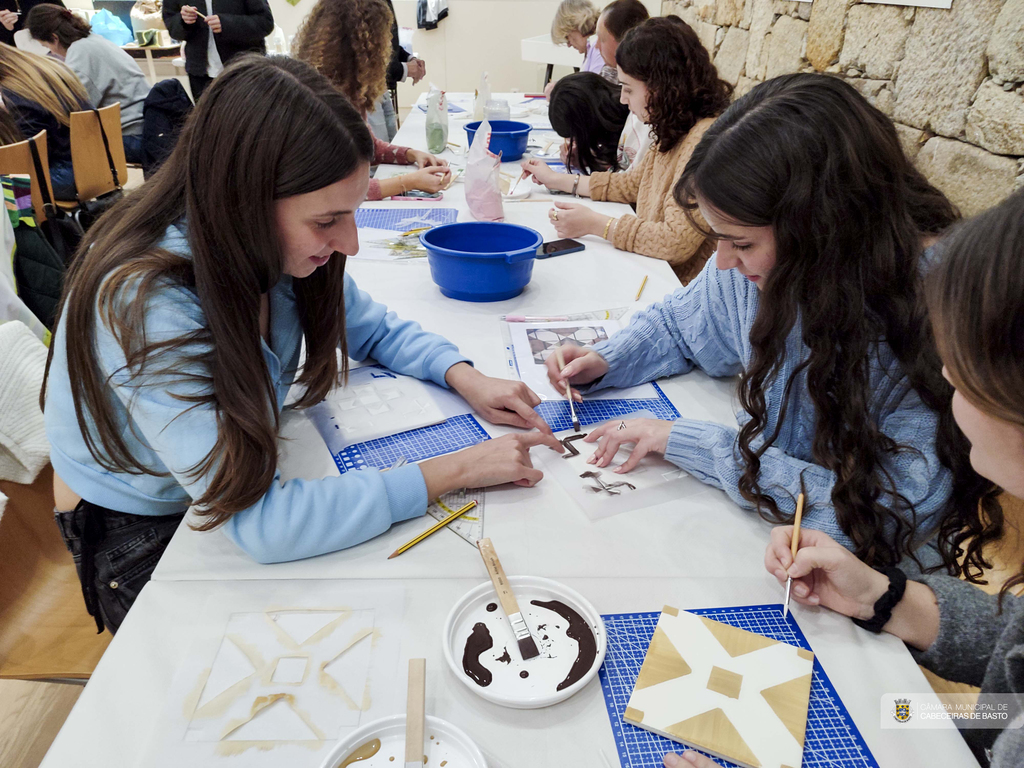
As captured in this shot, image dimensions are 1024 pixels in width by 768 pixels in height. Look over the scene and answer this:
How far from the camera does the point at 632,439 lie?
1.01 metres

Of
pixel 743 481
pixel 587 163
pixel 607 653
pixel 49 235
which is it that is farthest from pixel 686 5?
pixel 607 653

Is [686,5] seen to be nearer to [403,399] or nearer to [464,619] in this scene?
[403,399]

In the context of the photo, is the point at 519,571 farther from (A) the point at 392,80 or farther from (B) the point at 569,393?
(A) the point at 392,80

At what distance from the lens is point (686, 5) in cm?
367

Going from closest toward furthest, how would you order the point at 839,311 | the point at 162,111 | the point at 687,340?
the point at 839,311, the point at 687,340, the point at 162,111

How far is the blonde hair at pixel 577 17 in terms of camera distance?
403 cm

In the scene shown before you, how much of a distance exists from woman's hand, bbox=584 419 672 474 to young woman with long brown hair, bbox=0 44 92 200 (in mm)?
2845

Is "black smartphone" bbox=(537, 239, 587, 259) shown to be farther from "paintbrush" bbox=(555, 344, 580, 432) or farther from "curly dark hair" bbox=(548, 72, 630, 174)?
"curly dark hair" bbox=(548, 72, 630, 174)

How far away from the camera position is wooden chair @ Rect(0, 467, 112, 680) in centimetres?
99

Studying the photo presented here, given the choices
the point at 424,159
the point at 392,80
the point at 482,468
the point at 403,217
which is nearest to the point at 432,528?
the point at 482,468

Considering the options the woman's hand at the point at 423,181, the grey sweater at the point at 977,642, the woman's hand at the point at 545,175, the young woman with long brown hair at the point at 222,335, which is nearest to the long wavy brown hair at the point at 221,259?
the young woman with long brown hair at the point at 222,335

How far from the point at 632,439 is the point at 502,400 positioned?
0.23 metres

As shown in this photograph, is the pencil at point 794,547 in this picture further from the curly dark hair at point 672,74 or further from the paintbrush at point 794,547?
the curly dark hair at point 672,74

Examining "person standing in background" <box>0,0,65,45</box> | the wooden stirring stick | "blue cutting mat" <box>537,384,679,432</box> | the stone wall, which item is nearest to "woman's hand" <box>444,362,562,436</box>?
"blue cutting mat" <box>537,384,679,432</box>
